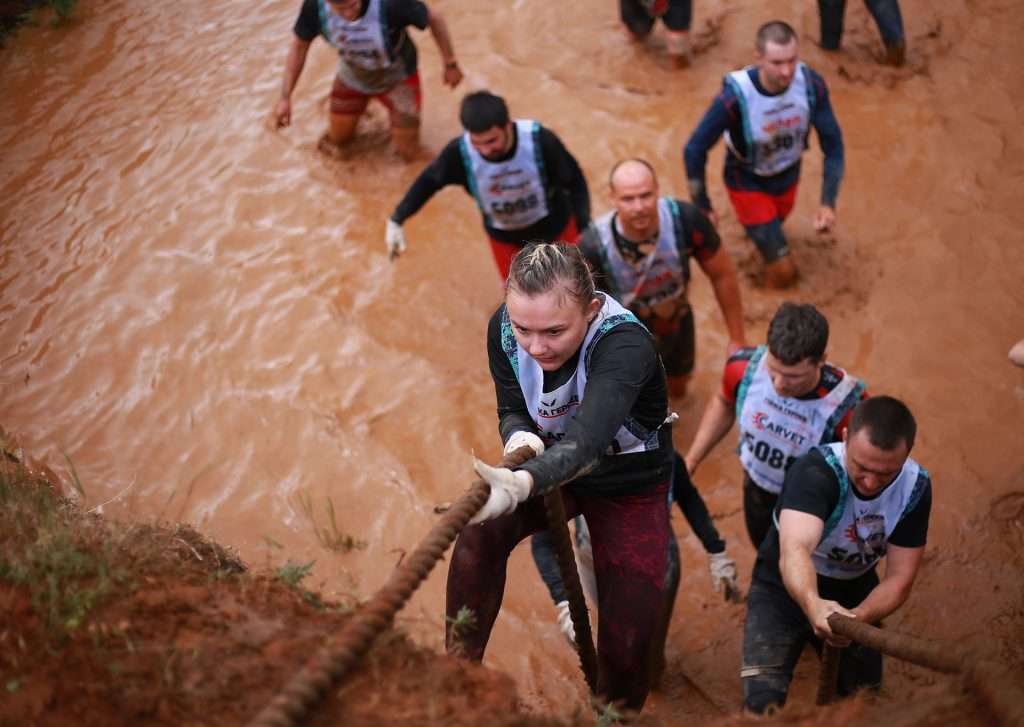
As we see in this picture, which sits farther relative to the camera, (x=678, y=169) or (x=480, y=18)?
(x=480, y=18)

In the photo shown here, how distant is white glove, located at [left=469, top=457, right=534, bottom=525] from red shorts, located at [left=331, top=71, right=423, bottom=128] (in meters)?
5.26

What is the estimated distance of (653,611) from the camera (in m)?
3.13

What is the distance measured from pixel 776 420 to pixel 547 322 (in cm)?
176

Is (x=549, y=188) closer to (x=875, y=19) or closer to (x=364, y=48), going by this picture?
(x=364, y=48)

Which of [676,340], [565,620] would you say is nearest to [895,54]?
[676,340]

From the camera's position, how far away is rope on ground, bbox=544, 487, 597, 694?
2910 mm

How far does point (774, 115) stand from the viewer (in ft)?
18.9

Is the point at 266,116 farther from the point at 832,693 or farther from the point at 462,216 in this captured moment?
the point at 832,693

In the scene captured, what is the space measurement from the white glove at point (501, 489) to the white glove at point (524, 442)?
0.30 metres

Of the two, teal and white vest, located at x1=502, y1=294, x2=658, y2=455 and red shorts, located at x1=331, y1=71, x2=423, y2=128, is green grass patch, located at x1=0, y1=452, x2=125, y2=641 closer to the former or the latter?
teal and white vest, located at x1=502, y1=294, x2=658, y2=455

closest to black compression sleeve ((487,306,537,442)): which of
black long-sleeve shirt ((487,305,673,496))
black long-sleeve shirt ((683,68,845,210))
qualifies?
black long-sleeve shirt ((487,305,673,496))

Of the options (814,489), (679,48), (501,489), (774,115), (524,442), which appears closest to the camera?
(501,489)

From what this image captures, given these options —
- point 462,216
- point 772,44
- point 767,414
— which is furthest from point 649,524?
point 462,216

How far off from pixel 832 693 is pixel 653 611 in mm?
786
